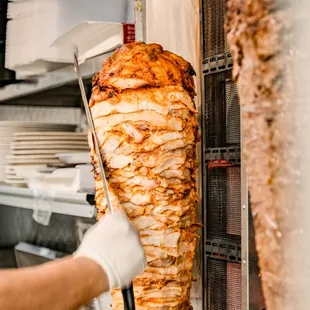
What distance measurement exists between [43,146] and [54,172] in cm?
28

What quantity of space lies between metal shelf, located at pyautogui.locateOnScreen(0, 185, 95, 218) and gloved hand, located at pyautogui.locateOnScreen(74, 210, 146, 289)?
2.86 feet

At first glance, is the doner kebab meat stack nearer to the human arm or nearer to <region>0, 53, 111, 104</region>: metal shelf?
the human arm

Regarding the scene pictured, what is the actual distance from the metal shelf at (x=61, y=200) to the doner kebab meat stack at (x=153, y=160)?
0.82m

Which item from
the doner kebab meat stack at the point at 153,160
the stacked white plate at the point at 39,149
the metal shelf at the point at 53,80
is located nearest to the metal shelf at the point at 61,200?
the stacked white plate at the point at 39,149

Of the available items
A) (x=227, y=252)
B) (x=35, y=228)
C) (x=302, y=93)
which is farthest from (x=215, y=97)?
(x=35, y=228)

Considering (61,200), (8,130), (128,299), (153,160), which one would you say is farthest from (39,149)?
(128,299)

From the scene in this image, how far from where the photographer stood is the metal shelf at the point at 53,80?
8.03ft

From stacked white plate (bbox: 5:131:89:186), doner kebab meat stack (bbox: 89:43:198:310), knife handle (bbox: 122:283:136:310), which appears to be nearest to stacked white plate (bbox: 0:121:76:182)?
stacked white plate (bbox: 5:131:89:186)

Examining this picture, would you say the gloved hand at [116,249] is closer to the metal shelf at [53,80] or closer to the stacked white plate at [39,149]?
the metal shelf at [53,80]

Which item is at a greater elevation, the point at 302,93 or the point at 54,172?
the point at 302,93

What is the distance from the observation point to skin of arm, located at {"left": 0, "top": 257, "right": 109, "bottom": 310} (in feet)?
3.36

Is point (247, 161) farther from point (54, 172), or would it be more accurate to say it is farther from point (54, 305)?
point (54, 172)

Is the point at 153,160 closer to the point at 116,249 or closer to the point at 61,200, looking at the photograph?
the point at 116,249

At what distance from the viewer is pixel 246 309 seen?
126 cm
